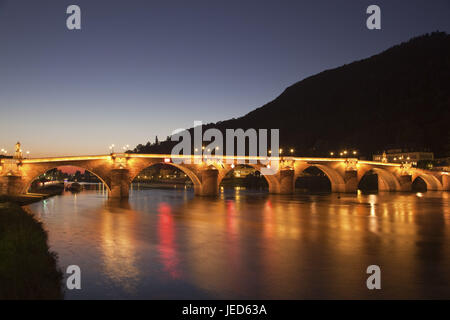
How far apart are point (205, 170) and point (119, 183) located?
43.2 feet

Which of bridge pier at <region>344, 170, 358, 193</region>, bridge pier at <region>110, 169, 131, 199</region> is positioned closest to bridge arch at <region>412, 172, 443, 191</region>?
bridge pier at <region>344, 170, 358, 193</region>

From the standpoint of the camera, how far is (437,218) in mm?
31531

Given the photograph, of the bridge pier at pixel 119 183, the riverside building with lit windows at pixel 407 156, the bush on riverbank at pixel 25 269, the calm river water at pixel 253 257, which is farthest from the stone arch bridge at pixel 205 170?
the riverside building with lit windows at pixel 407 156

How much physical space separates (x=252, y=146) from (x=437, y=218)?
159 m

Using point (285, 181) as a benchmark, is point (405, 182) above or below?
below

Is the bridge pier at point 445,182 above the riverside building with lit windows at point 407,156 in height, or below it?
below

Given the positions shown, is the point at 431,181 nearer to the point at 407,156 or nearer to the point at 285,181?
the point at 407,156

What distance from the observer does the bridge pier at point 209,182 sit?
5684 centimetres

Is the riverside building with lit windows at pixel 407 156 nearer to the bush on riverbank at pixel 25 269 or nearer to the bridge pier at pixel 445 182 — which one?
the bridge pier at pixel 445 182

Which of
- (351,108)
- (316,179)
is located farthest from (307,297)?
(351,108)

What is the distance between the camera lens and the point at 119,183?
50188 millimetres

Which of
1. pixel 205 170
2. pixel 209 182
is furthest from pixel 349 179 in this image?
pixel 205 170
